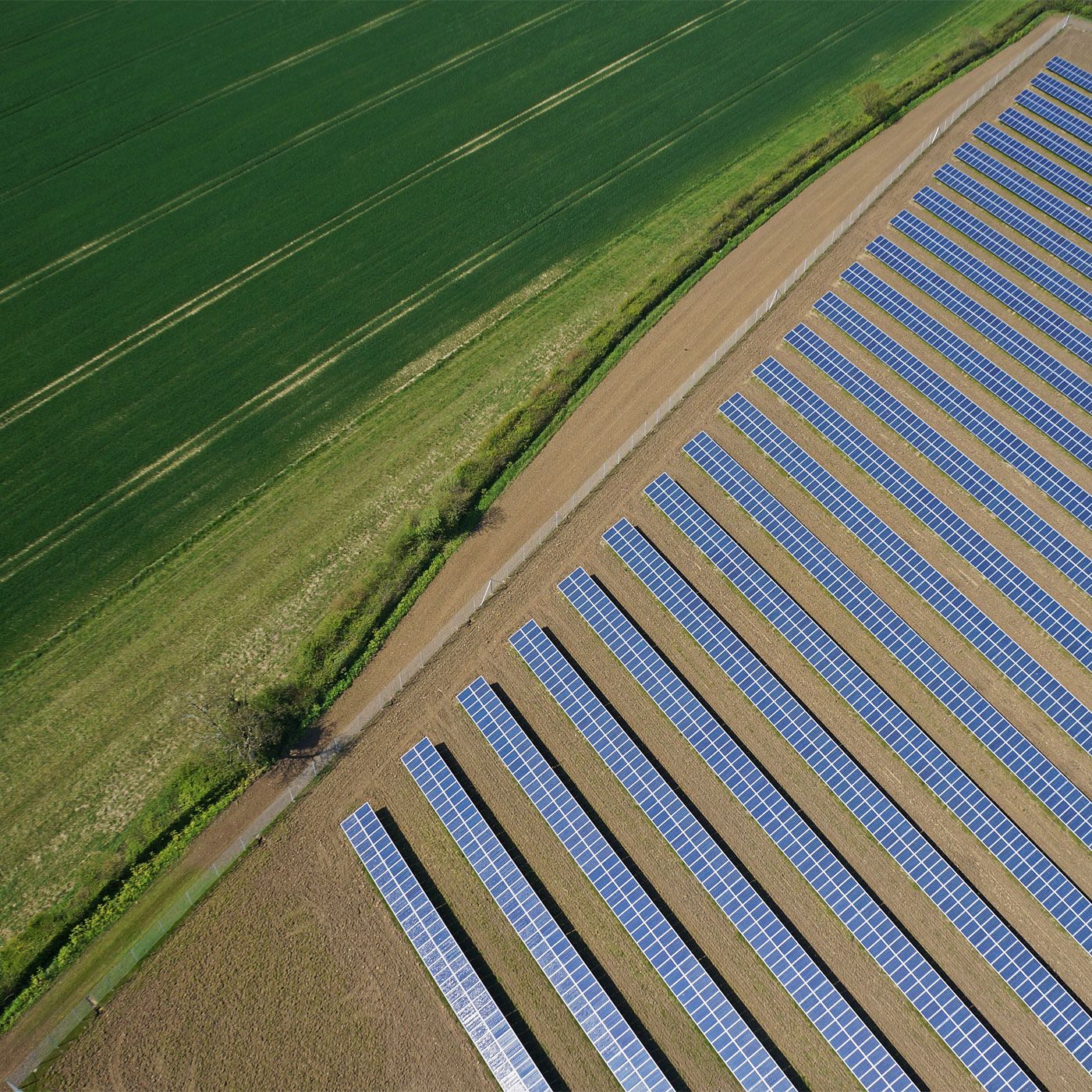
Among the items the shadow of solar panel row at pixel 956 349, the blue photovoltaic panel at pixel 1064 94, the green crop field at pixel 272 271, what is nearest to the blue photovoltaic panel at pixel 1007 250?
the shadow of solar panel row at pixel 956 349

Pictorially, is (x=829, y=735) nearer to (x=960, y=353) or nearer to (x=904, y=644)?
(x=904, y=644)

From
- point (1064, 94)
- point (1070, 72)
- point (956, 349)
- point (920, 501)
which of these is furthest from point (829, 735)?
point (1070, 72)

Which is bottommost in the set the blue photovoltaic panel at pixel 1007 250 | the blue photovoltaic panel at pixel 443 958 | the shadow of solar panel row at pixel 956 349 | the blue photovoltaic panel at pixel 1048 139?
the blue photovoltaic panel at pixel 443 958

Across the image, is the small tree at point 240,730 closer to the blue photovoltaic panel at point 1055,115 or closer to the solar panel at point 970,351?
the solar panel at point 970,351

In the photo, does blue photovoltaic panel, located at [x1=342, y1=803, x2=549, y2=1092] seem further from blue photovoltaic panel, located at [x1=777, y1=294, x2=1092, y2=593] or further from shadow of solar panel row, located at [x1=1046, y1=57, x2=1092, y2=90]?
shadow of solar panel row, located at [x1=1046, y1=57, x2=1092, y2=90]

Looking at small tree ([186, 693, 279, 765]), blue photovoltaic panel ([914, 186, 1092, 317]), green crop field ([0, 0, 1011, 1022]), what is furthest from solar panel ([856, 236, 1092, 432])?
small tree ([186, 693, 279, 765])

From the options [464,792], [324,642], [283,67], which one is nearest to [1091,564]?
[464,792]
